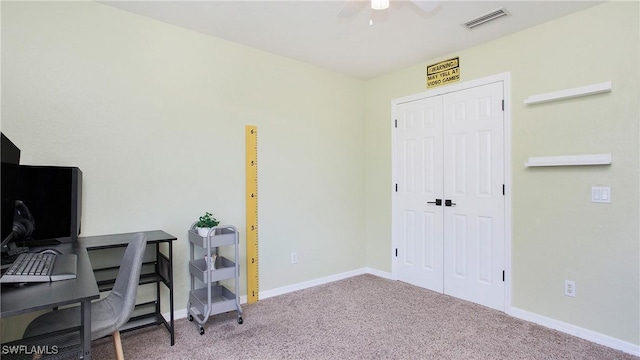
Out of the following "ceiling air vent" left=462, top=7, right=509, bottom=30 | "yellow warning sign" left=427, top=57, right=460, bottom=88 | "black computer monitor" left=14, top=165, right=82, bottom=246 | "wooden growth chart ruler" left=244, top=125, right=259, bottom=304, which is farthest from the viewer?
"yellow warning sign" left=427, top=57, right=460, bottom=88

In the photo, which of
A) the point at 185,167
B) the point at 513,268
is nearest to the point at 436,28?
the point at 513,268

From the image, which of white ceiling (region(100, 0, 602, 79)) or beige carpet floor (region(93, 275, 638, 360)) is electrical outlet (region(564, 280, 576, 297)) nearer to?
beige carpet floor (region(93, 275, 638, 360))

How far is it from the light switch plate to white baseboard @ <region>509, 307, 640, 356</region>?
997 mm

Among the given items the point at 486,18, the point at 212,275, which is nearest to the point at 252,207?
the point at 212,275

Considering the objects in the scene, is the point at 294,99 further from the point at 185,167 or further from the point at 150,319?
the point at 150,319

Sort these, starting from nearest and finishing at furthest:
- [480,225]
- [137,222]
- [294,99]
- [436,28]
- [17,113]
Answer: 1. [17,113]
2. [137,222]
3. [436,28]
4. [480,225]
5. [294,99]

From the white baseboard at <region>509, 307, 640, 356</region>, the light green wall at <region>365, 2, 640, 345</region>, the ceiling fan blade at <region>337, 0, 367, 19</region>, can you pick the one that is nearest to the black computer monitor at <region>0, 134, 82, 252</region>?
the ceiling fan blade at <region>337, 0, 367, 19</region>

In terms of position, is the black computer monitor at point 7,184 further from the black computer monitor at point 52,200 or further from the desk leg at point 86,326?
the desk leg at point 86,326

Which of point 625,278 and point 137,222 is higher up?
point 137,222

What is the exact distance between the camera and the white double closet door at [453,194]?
10.3 ft

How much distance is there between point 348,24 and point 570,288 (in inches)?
110

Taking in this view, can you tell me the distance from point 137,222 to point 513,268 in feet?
10.7

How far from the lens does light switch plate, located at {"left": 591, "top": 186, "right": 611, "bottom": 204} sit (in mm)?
2494

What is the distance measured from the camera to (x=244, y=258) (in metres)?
3.32
